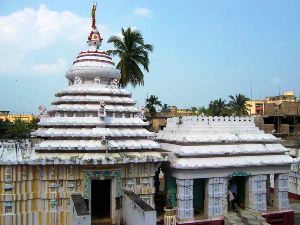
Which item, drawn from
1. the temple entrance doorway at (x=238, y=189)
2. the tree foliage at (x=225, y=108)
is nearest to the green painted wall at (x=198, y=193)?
the temple entrance doorway at (x=238, y=189)

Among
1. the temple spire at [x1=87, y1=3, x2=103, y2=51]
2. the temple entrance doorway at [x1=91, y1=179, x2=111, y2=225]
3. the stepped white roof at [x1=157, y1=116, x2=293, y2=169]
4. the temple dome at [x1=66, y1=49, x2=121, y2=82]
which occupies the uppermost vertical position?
the temple spire at [x1=87, y1=3, x2=103, y2=51]

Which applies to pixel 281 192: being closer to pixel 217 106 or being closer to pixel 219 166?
pixel 219 166

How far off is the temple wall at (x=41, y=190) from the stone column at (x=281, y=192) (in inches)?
342

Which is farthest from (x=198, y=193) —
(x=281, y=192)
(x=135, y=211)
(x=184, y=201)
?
(x=135, y=211)

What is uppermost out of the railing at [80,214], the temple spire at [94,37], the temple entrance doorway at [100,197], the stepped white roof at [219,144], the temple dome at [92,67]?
the temple spire at [94,37]

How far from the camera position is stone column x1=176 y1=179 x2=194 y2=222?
51.7 feet

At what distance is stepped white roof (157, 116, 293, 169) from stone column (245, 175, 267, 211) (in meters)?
0.87

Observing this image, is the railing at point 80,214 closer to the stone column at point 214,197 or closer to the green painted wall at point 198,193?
the stone column at point 214,197

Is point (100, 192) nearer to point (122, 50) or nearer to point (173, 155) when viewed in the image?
point (173, 155)

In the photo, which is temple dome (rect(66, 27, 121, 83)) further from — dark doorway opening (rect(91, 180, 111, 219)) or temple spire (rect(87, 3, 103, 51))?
dark doorway opening (rect(91, 180, 111, 219))

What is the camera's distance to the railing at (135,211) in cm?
1177

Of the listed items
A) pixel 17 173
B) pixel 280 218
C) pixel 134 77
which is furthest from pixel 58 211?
pixel 134 77

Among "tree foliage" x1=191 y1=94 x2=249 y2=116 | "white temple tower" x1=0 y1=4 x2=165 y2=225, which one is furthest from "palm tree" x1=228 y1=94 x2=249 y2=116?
"white temple tower" x1=0 y1=4 x2=165 y2=225

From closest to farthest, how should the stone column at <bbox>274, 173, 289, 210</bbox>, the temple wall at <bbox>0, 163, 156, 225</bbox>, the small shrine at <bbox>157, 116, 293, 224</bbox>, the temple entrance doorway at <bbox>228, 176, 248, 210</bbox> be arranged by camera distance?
the temple wall at <bbox>0, 163, 156, 225</bbox>, the small shrine at <bbox>157, 116, 293, 224</bbox>, the stone column at <bbox>274, 173, 289, 210</bbox>, the temple entrance doorway at <bbox>228, 176, 248, 210</bbox>
